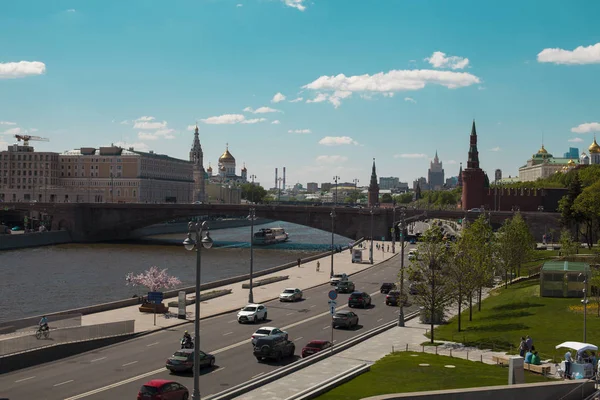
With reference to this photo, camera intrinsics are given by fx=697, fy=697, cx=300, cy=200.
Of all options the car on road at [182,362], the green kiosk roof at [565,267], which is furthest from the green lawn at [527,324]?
the car on road at [182,362]

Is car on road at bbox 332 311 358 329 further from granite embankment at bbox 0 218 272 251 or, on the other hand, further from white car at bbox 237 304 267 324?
granite embankment at bbox 0 218 272 251

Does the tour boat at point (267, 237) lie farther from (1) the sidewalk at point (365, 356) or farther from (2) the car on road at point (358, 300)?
(1) the sidewalk at point (365, 356)

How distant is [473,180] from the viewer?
505 feet

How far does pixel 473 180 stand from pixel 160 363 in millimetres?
132388

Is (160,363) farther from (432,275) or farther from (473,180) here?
(473,180)

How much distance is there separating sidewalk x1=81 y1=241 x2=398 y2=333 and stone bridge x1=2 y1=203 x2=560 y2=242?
40019mm

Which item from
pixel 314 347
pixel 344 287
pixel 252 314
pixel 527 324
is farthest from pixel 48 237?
pixel 527 324

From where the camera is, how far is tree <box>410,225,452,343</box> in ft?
119

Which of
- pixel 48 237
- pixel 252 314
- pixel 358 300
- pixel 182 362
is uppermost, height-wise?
pixel 48 237

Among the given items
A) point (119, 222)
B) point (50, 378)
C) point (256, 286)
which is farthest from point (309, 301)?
point (119, 222)

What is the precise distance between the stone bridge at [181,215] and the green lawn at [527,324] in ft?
256

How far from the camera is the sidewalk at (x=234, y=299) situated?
40531 millimetres

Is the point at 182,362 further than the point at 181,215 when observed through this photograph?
No

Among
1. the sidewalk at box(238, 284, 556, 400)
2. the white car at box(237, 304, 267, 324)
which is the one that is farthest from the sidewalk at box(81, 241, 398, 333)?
the sidewalk at box(238, 284, 556, 400)
